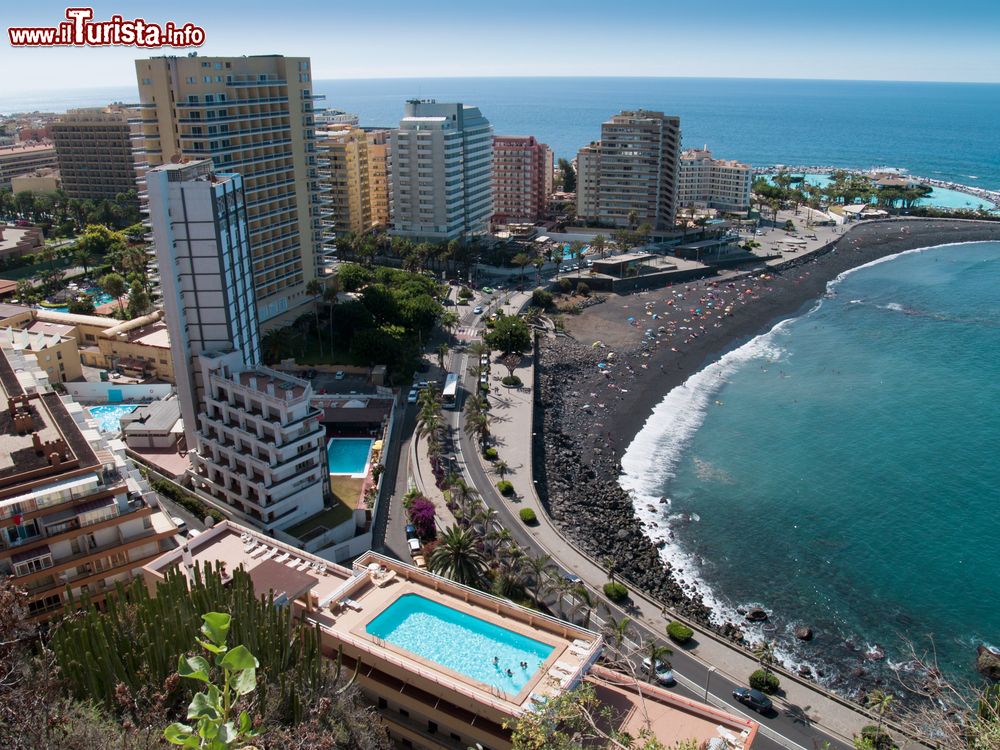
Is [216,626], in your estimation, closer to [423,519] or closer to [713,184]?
[423,519]

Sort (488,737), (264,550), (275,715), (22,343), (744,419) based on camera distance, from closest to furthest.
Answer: (275,715)
(488,737)
(264,550)
(22,343)
(744,419)

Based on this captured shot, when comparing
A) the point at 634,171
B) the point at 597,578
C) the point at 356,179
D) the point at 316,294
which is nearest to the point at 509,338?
the point at 316,294

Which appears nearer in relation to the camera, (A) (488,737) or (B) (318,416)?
(A) (488,737)

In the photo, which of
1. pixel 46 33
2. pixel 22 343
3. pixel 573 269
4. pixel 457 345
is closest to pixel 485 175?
pixel 573 269

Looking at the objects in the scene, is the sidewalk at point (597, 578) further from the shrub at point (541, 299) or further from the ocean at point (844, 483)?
the shrub at point (541, 299)

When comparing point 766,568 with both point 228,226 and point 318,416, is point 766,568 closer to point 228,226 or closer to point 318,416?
point 318,416
